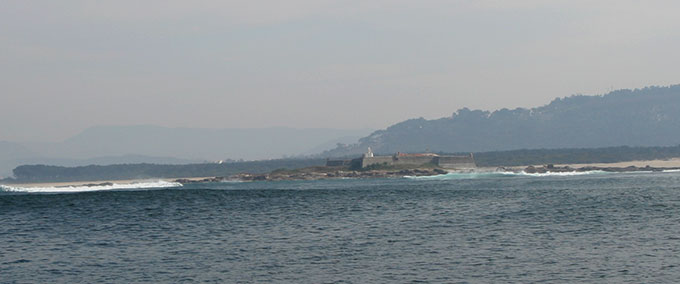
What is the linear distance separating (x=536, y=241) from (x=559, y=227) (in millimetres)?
7763

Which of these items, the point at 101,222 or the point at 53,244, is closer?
the point at 53,244

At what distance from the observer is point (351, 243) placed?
4941 cm

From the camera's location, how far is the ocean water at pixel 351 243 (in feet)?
127

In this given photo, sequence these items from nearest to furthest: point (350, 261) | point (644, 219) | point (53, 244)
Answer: point (350, 261), point (53, 244), point (644, 219)

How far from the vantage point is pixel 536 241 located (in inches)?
1880

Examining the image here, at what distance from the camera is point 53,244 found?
51.8m

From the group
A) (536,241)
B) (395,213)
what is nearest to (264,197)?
(395,213)

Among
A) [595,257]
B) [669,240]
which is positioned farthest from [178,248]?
[669,240]

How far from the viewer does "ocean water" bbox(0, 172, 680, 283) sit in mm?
38625

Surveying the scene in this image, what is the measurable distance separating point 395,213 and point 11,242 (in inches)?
1180

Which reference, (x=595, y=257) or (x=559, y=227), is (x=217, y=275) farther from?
(x=559, y=227)

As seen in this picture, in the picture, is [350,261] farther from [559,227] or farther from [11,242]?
[11,242]

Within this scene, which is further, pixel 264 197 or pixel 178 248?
pixel 264 197

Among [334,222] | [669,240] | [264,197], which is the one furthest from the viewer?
[264,197]
